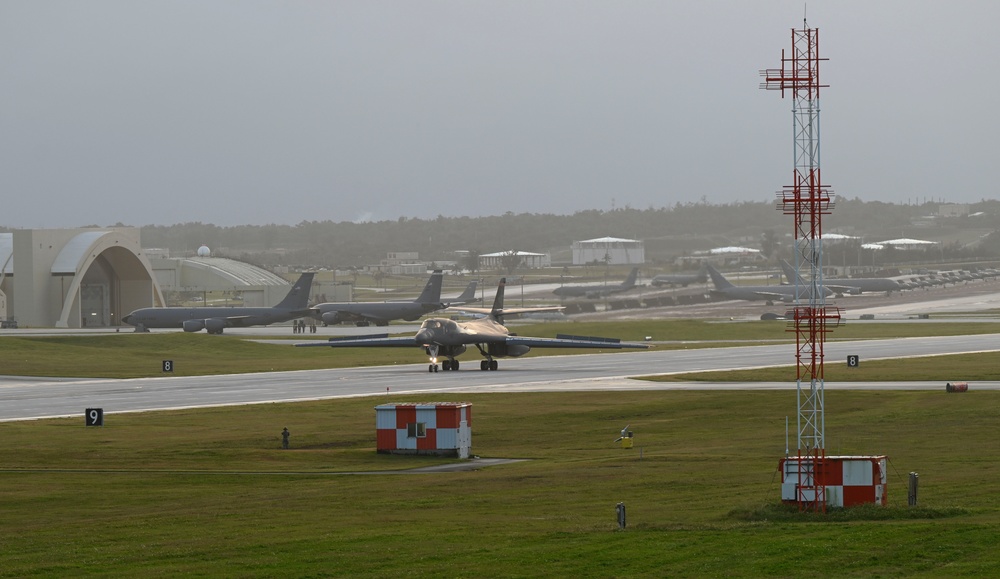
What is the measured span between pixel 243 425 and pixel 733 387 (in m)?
27.5

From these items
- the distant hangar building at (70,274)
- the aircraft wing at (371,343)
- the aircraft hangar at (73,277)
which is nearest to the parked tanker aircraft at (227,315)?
the distant hangar building at (70,274)

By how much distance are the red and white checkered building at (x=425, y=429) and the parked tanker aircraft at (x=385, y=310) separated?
97.7m

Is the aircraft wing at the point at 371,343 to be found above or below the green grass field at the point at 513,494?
above

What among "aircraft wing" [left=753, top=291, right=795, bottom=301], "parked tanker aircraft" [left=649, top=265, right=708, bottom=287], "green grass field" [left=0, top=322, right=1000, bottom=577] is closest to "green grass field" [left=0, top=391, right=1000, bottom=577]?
"green grass field" [left=0, top=322, right=1000, bottom=577]

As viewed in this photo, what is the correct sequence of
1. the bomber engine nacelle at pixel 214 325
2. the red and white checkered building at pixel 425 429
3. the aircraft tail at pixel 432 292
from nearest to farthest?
the red and white checkered building at pixel 425 429 → the bomber engine nacelle at pixel 214 325 → the aircraft tail at pixel 432 292

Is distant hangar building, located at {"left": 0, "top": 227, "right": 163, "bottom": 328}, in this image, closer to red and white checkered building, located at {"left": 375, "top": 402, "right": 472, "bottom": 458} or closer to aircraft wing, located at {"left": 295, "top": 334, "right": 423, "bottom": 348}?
aircraft wing, located at {"left": 295, "top": 334, "right": 423, "bottom": 348}

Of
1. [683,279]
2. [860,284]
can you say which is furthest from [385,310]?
[860,284]

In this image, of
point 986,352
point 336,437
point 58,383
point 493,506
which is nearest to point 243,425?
point 336,437

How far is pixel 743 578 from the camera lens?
23.2m

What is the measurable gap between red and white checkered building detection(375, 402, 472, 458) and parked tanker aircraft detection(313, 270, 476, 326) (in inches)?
3847

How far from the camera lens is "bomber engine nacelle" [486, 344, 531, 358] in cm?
8788

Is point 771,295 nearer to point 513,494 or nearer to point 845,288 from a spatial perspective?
point 845,288

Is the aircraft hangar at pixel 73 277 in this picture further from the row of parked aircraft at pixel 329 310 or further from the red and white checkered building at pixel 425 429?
the red and white checkered building at pixel 425 429

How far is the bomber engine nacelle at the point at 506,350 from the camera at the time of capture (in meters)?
87.9
